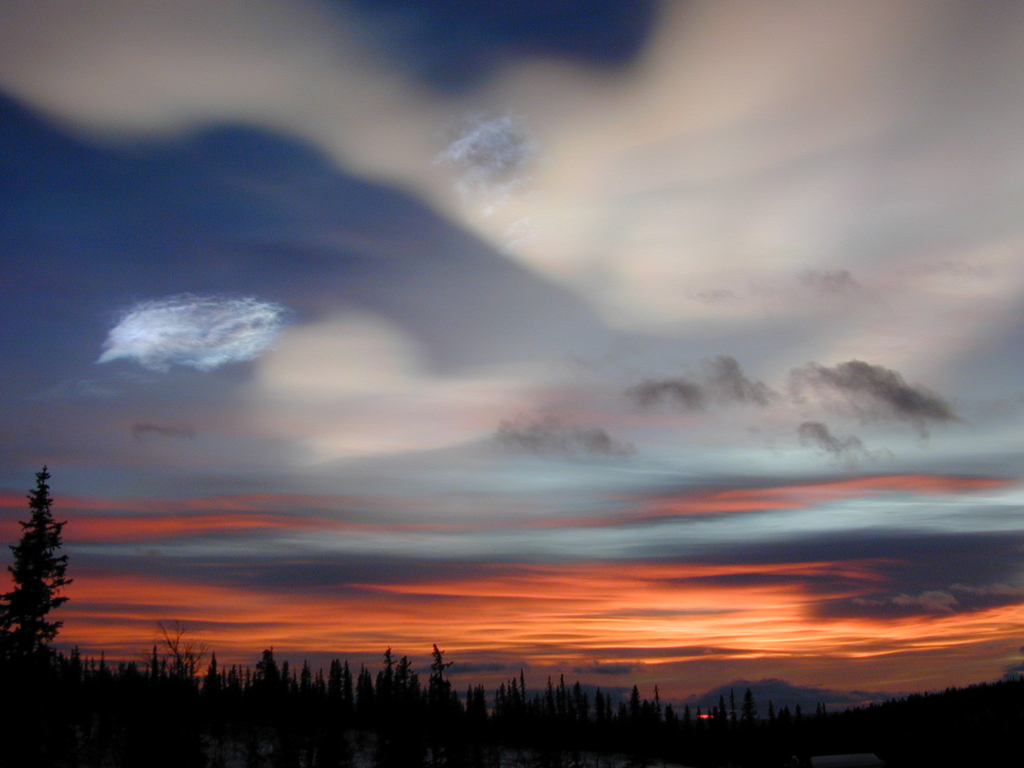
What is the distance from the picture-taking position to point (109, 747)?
479 feet

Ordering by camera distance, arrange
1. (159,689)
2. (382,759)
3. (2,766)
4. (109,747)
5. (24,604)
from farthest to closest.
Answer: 1. (109,747)
2. (382,759)
3. (159,689)
4. (2,766)
5. (24,604)

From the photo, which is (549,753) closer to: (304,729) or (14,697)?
(304,729)

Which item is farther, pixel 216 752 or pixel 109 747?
pixel 216 752

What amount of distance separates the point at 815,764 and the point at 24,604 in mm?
154707

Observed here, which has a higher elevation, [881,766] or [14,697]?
[14,697]

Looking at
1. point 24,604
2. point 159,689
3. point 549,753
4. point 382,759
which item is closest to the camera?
point 24,604

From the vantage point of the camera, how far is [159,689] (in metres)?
115

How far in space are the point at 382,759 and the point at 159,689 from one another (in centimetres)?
3462

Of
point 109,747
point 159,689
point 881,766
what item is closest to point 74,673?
point 109,747

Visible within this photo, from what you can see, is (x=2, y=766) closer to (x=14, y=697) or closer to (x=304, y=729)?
(x=14, y=697)

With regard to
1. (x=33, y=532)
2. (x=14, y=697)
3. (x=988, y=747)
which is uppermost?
(x=33, y=532)

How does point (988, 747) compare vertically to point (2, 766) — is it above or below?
below

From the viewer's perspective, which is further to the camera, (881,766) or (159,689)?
(881,766)

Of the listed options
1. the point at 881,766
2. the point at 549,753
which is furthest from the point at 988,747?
the point at 549,753
